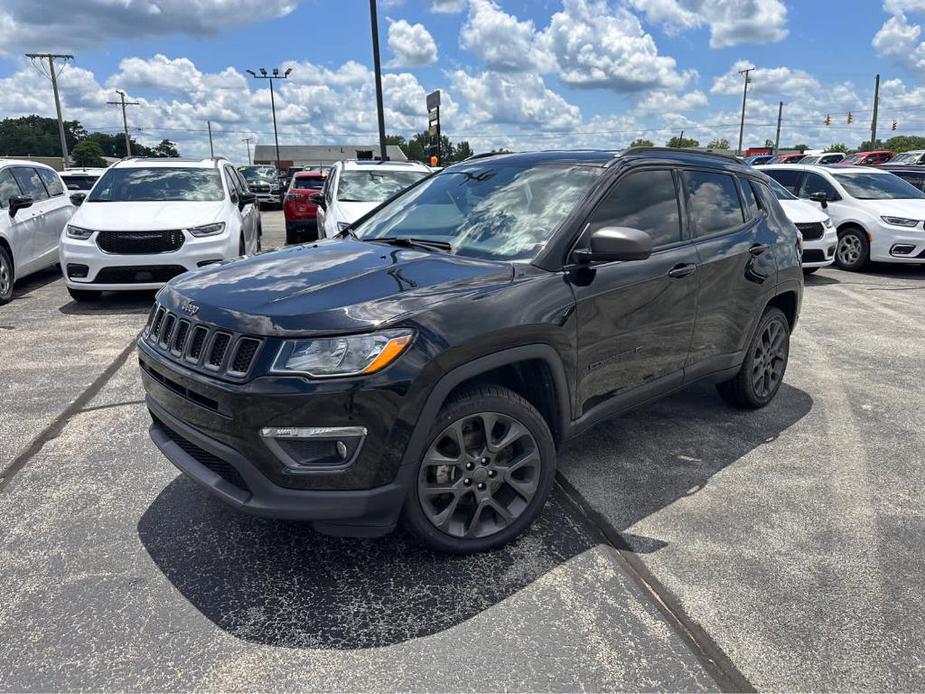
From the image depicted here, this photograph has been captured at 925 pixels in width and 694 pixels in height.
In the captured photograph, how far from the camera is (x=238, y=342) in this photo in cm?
261

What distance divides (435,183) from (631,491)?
2133 mm

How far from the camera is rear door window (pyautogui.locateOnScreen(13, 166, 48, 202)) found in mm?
9297

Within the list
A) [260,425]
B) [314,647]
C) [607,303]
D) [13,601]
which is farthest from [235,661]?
[607,303]

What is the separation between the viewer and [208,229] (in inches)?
→ 318

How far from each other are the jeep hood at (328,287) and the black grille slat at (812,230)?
828 cm

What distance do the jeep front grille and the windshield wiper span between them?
117 centimetres

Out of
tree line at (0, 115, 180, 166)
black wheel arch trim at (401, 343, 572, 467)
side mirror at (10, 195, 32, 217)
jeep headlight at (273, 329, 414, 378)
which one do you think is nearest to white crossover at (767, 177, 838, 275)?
black wheel arch trim at (401, 343, 572, 467)

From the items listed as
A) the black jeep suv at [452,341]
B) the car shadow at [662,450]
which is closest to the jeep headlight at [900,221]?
the car shadow at [662,450]

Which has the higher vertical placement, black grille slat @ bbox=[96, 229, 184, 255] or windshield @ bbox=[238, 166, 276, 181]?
windshield @ bbox=[238, 166, 276, 181]

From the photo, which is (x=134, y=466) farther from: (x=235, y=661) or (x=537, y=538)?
(x=537, y=538)

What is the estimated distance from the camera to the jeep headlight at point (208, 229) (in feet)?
26.2

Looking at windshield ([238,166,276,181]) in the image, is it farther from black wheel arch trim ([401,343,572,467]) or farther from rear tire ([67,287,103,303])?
black wheel arch trim ([401,343,572,467])

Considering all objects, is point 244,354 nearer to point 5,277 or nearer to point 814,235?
point 5,277

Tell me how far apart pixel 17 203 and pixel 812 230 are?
34.5 ft
